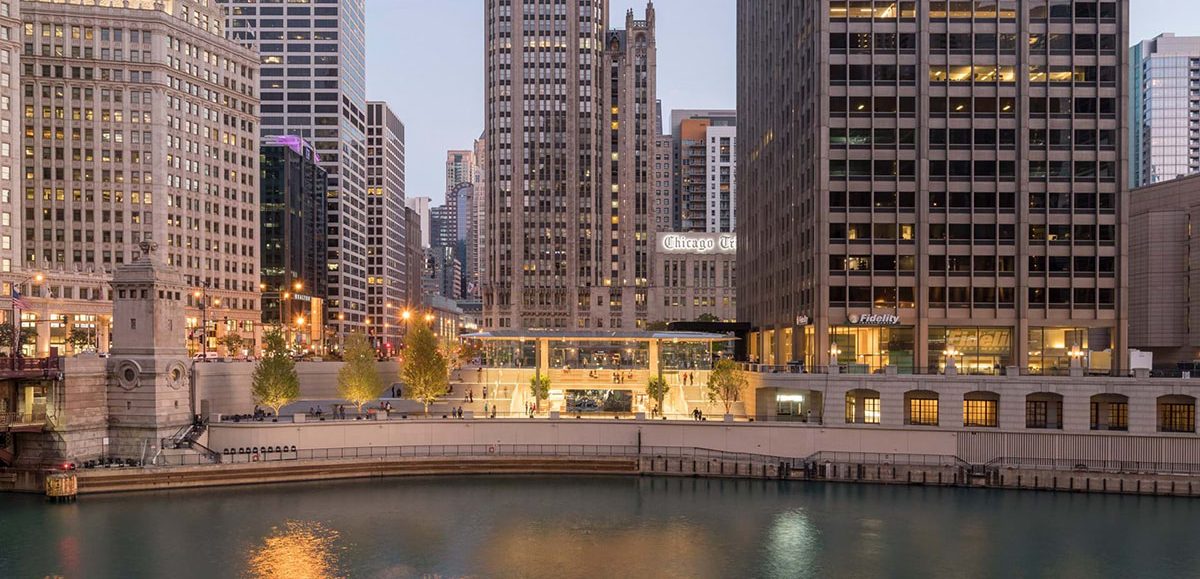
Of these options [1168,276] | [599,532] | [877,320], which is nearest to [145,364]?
[599,532]

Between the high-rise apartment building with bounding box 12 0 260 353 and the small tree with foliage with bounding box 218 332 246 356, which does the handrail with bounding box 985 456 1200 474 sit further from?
the small tree with foliage with bounding box 218 332 246 356

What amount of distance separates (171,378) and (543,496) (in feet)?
117

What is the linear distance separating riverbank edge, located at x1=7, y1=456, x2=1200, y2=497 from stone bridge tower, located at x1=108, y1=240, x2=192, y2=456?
5.99 meters

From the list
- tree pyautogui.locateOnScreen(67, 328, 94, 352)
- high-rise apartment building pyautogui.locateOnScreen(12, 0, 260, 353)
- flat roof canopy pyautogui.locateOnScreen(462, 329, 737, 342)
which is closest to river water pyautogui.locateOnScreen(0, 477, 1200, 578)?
flat roof canopy pyautogui.locateOnScreen(462, 329, 737, 342)

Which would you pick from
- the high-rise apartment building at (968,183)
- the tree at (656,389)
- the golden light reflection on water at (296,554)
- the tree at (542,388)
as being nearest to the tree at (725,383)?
the tree at (656,389)

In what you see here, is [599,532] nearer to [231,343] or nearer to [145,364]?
[145,364]

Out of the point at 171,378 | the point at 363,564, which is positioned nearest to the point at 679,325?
the point at 171,378

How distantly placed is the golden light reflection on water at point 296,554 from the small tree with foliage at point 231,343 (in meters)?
90.0

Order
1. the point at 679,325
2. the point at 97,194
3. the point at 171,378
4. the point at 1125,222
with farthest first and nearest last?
the point at 97,194, the point at 679,325, the point at 1125,222, the point at 171,378

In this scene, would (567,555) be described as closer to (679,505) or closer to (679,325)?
(679,505)

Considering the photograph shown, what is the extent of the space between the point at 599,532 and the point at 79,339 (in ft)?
313

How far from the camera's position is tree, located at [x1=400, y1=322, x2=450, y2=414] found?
9088 centimetres

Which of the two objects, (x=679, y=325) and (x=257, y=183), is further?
(x=257, y=183)

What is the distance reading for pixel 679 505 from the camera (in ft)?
Answer: 226
